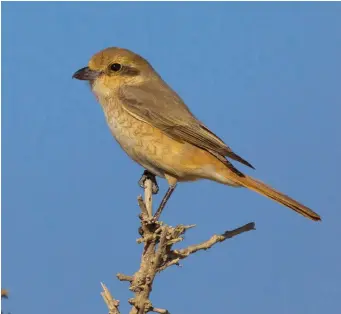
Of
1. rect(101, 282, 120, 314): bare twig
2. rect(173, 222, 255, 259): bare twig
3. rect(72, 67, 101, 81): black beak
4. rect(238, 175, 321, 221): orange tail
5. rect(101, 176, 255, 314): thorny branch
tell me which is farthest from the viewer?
rect(72, 67, 101, 81): black beak

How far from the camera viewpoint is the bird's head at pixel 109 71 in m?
4.36

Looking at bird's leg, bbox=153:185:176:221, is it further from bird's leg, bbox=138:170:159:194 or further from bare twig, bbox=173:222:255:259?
bare twig, bbox=173:222:255:259

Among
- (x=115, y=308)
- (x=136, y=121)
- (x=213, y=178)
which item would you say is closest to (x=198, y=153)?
(x=213, y=178)

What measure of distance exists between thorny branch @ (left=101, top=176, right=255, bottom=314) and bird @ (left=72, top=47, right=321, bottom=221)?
3.63 feet

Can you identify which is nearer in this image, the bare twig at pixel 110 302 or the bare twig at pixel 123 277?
the bare twig at pixel 110 302

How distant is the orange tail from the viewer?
3637 millimetres

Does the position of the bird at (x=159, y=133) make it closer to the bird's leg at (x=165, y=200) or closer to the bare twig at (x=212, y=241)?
the bird's leg at (x=165, y=200)

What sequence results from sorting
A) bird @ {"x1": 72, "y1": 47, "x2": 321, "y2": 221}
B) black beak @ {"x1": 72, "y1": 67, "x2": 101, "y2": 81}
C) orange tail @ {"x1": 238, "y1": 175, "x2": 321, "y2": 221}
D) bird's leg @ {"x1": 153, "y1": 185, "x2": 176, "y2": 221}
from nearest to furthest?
orange tail @ {"x1": 238, "y1": 175, "x2": 321, "y2": 221}, bird's leg @ {"x1": 153, "y1": 185, "x2": 176, "y2": 221}, bird @ {"x1": 72, "y1": 47, "x2": 321, "y2": 221}, black beak @ {"x1": 72, "y1": 67, "x2": 101, "y2": 81}

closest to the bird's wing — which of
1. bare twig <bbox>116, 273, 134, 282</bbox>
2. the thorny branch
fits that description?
the thorny branch

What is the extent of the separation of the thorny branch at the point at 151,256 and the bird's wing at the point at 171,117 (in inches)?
48.1

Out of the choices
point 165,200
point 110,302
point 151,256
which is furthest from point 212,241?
point 165,200

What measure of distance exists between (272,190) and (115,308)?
6.08 ft

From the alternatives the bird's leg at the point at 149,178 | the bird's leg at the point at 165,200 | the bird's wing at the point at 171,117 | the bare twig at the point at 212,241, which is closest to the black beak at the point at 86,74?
the bird's wing at the point at 171,117

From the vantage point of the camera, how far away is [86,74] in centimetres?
434
